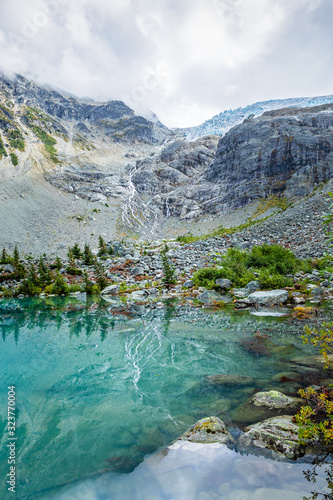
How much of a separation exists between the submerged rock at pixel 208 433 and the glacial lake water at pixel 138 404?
0.25 m

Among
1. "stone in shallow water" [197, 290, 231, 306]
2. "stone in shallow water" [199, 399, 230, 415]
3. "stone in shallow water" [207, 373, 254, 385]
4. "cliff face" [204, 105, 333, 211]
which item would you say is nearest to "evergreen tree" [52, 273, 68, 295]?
"stone in shallow water" [197, 290, 231, 306]

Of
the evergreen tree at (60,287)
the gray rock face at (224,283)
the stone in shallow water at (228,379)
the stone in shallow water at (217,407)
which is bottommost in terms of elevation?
the evergreen tree at (60,287)

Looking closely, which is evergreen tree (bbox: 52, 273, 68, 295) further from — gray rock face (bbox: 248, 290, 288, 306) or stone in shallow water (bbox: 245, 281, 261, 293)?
gray rock face (bbox: 248, 290, 288, 306)

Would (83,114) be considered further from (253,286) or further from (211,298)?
(253,286)

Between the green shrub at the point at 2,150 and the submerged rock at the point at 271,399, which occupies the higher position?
the green shrub at the point at 2,150

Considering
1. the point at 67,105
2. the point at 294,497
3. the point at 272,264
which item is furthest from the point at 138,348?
the point at 67,105

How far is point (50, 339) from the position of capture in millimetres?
14203

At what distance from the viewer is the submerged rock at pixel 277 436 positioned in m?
4.38

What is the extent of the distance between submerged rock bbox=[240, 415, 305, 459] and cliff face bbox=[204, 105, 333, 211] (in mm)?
70566

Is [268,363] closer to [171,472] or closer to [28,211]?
[171,472]

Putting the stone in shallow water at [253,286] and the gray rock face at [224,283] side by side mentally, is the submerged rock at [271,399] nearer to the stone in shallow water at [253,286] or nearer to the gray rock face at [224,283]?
the stone in shallow water at [253,286]

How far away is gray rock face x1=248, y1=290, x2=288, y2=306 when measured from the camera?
17.0 metres

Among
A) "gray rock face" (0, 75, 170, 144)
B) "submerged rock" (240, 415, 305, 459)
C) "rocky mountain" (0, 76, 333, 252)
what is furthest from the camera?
"gray rock face" (0, 75, 170, 144)

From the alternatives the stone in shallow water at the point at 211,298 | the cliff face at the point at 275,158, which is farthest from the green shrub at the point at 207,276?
→ the cliff face at the point at 275,158
